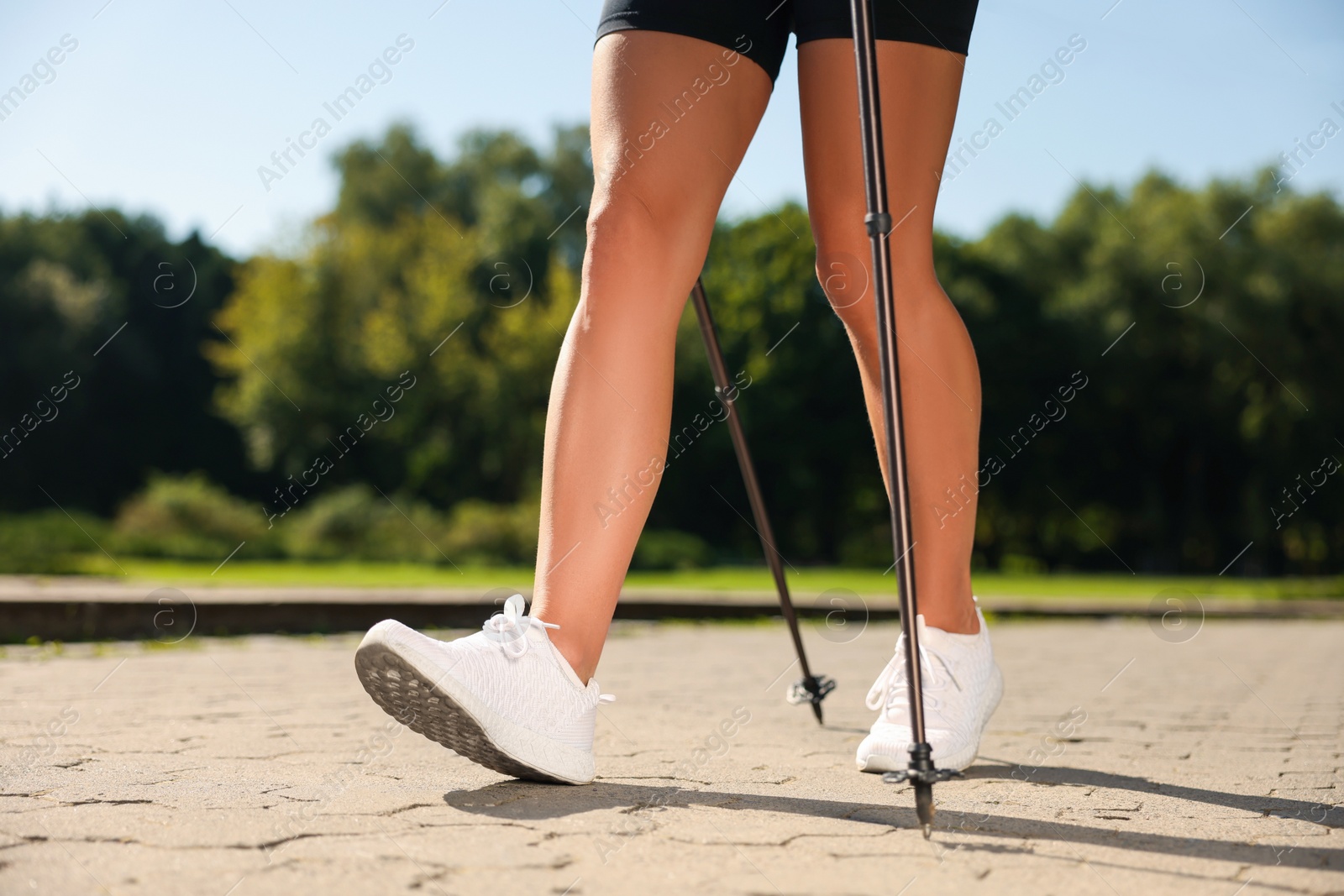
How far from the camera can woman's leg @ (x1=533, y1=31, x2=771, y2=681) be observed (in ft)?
6.48

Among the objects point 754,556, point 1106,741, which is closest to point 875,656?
point 1106,741

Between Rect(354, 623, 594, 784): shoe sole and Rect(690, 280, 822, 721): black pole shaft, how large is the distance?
942mm

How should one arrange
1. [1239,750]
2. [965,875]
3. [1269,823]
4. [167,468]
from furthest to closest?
[167,468] → [1239,750] → [1269,823] → [965,875]

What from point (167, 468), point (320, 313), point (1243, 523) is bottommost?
point (1243, 523)

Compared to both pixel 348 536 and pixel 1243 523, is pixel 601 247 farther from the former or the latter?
pixel 1243 523

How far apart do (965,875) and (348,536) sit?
24137mm

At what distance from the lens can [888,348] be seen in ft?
5.75

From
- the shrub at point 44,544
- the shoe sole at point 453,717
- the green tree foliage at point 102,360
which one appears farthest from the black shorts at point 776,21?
the green tree foliage at point 102,360

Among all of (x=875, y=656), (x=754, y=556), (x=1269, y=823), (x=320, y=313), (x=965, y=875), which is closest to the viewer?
(x=965, y=875)

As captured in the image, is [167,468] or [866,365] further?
[167,468]

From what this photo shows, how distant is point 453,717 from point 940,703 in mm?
911

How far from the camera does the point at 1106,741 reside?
2893 mm

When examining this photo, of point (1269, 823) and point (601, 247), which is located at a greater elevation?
point (601, 247)

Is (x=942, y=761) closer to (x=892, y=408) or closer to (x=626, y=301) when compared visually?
(x=892, y=408)
